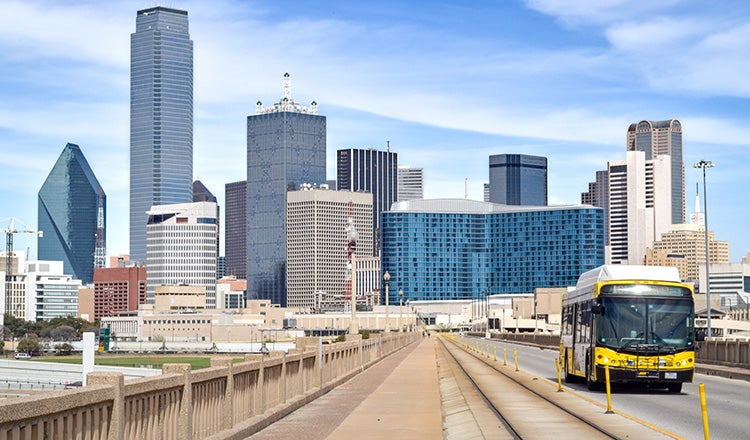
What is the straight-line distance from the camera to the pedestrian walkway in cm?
2019

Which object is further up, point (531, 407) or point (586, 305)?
point (586, 305)

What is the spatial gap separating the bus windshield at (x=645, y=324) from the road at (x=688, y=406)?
1.52 meters

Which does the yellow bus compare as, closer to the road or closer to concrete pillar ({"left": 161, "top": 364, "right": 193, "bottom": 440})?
the road

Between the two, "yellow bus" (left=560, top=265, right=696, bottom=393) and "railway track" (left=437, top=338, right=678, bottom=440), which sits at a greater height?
"yellow bus" (left=560, top=265, right=696, bottom=393)

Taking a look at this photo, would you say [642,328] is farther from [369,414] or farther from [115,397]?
[115,397]

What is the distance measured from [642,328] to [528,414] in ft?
24.5

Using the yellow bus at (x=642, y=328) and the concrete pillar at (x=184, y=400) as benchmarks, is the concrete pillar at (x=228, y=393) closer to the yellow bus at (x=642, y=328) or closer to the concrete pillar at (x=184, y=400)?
the concrete pillar at (x=184, y=400)

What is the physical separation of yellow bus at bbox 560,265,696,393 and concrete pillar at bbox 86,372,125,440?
73.6 feet

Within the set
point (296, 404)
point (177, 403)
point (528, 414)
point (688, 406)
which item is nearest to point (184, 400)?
point (177, 403)

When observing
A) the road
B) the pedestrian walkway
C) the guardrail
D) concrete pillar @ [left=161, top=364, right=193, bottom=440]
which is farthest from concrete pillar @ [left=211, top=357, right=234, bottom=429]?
the road

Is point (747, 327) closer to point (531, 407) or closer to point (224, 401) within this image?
point (531, 407)

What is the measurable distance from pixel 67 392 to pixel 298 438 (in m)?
9.55

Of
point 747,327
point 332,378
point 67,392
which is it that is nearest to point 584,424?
point 332,378

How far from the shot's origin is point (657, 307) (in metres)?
→ 32.3
